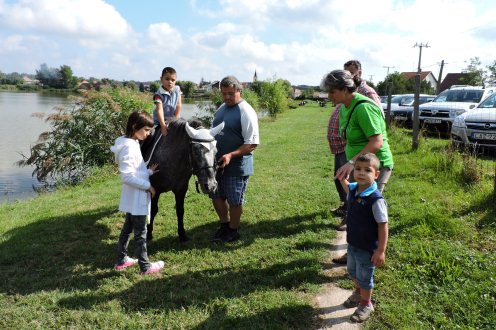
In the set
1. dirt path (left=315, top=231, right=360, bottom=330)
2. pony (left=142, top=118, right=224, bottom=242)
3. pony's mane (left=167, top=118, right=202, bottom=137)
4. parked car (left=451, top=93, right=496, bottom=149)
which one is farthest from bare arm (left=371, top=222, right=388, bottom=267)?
parked car (left=451, top=93, right=496, bottom=149)

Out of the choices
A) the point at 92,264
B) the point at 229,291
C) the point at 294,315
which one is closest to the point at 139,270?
the point at 92,264

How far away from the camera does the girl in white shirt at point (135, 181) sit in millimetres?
3533

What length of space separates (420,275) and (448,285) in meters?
0.28

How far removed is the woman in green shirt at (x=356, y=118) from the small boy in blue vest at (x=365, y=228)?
0.32 m

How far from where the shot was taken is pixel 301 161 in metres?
10.1

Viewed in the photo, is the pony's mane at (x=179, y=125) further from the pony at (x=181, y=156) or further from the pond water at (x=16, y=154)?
the pond water at (x=16, y=154)

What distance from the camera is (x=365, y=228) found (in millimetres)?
2857

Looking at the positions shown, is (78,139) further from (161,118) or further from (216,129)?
(216,129)

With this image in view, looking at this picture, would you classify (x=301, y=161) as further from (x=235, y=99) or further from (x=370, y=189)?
(x=370, y=189)

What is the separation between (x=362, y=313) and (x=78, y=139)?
9.31m

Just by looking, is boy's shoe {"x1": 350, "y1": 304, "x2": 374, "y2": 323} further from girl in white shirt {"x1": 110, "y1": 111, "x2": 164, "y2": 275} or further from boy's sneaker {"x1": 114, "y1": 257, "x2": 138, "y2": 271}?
boy's sneaker {"x1": 114, "y1": 257, "x2": 138, "y2": 271}

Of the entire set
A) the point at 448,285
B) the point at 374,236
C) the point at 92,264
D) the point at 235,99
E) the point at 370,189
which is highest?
the point at 235,99

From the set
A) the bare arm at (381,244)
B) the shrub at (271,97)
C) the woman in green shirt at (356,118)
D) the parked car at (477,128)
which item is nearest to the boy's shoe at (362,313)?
the bare arm at (381,244)

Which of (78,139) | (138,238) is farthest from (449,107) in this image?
(138,238)
